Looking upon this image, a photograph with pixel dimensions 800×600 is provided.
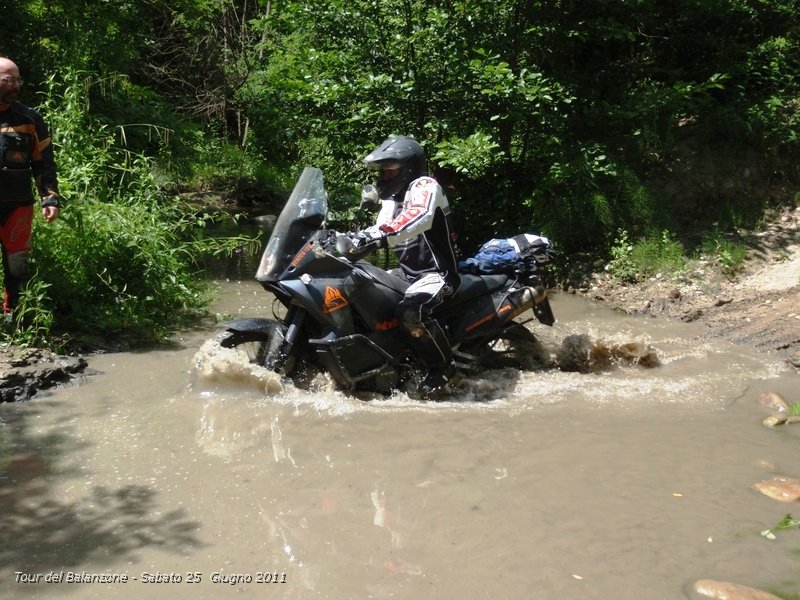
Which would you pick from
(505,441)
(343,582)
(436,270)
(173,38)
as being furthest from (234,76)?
(343,582)

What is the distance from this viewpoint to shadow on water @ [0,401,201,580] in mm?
3520

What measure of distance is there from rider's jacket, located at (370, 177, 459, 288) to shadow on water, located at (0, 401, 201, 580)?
2.39 m

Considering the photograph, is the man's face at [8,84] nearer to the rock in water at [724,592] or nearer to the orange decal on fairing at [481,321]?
the orange decal on fairing at [481,321]

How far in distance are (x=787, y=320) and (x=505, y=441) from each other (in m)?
3.99

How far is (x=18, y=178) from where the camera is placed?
20.3ft

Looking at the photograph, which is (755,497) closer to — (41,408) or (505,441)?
(505,441)

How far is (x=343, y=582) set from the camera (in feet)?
11.2

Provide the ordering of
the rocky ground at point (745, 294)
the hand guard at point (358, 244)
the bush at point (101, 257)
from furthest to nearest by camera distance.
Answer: the rocky ground at point (745, 294) → the bush at point (101, 257) → the hand guard at point (358, 244)

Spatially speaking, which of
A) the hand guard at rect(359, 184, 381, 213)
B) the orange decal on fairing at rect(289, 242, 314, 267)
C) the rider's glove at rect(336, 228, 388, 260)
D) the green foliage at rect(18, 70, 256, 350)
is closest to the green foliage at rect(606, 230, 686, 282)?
the green foliage at rect(18, 70, 256, 350)

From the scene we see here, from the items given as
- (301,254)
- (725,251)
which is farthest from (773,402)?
(725,251)

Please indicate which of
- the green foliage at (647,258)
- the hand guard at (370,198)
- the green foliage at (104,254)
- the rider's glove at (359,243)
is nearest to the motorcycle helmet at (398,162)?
the hand guard at (370,198)

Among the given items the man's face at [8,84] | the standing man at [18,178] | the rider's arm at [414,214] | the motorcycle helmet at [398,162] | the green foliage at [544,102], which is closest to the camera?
the rider's arm at [414,214]

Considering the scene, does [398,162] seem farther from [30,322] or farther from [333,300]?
[30,322]

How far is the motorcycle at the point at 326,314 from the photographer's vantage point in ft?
18.0
